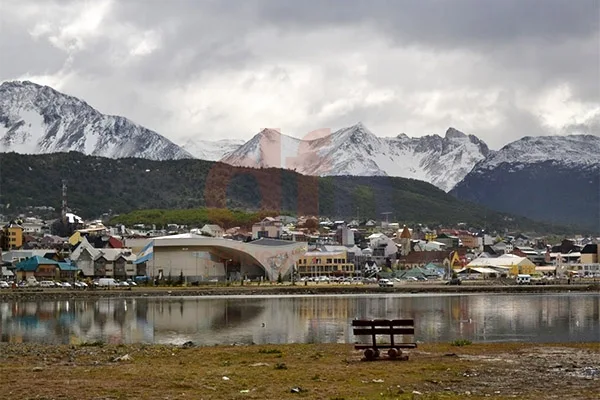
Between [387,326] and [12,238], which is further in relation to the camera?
[12,238]

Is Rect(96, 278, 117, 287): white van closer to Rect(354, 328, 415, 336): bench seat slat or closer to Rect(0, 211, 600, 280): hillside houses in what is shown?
Rect(0, 211, 600, 280): hillside houses

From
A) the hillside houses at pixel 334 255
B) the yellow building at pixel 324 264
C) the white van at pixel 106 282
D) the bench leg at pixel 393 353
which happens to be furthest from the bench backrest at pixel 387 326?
the yellow building at pixel 324 264

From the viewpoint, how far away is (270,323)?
118ft

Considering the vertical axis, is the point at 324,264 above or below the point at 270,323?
above

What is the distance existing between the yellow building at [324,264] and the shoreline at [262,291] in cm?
2170

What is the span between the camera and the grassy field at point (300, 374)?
12.5m

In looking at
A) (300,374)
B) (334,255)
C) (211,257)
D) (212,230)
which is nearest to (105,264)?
(211,257)

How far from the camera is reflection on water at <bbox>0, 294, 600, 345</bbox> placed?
93.1 feet

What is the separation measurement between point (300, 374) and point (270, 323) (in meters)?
21.7

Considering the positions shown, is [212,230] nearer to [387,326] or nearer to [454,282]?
[454,282]

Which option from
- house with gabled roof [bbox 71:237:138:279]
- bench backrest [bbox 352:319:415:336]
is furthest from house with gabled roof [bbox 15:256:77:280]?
bench backrest [bbox 352:319:415:336]

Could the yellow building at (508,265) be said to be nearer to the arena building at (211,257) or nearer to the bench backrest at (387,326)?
the arena building at (211,257)

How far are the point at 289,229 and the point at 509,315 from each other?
102 metres

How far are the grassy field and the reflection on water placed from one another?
7589 millimetres
